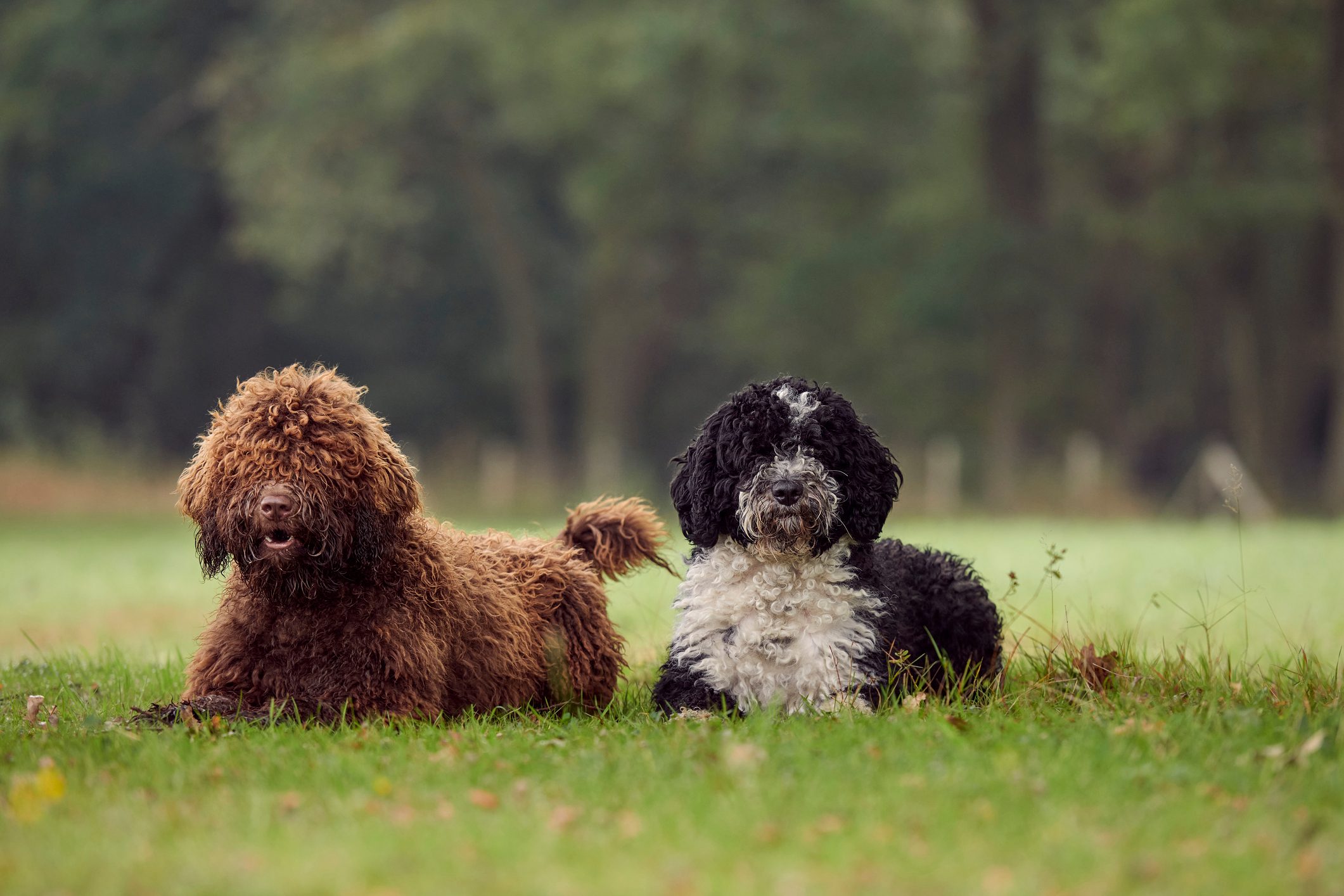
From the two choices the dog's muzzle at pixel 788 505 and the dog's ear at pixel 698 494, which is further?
the dog's ear at pixel 698 494

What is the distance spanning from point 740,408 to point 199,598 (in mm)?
9090

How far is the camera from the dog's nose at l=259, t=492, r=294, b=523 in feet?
18.4

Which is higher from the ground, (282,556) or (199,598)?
(282,556)

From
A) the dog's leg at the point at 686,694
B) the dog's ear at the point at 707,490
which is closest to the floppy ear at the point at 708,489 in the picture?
the dog's ear at the point at 707,490

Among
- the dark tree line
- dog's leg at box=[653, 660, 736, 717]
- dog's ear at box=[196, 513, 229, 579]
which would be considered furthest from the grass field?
the dark tree line

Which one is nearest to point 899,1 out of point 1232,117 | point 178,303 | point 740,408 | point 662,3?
point 662,3

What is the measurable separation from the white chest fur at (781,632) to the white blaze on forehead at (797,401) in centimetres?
57

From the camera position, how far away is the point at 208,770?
16.2ft

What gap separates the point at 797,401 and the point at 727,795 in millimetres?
2086

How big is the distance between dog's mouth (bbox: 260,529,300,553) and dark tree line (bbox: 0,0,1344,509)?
24961 millimetres

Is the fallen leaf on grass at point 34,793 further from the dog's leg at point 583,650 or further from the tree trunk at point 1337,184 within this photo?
the tree trunk at point 1337,184

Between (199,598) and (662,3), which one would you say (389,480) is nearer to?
(199,598)

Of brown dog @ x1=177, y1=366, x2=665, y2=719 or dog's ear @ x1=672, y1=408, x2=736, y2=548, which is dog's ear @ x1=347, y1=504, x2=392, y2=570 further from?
dog's ear @ x1=672, y1=408, x2=736, y2=548

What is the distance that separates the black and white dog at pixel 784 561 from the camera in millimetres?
6008
